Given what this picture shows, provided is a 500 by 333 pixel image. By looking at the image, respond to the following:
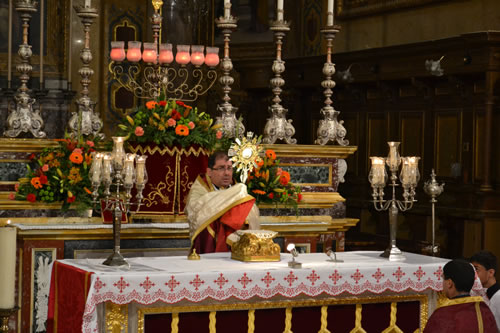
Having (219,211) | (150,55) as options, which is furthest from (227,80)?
(219,211)

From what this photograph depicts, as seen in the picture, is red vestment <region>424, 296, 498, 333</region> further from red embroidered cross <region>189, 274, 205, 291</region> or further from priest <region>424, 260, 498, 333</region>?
red embroidered cross <region>189, 274, 205, 291</region>

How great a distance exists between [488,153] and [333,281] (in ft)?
20.1

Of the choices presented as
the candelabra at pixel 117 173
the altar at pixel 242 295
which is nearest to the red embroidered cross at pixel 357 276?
the altar at pixel 242 295

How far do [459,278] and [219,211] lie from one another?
2.47 m

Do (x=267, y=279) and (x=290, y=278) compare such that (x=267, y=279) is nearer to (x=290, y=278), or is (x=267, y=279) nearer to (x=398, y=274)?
(x=290, y=278)

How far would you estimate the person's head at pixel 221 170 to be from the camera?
318 inches

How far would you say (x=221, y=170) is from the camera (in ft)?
26.5

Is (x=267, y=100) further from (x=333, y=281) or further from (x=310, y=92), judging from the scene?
(x=333, y=281)

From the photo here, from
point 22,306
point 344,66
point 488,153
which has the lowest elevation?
point 22,306

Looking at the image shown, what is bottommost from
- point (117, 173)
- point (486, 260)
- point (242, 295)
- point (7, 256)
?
point (242, 295)

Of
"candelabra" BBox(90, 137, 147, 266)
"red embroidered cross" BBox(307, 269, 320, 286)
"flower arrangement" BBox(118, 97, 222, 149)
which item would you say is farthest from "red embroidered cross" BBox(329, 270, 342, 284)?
"flower arrangement" BBox(118, 97, 222, 149)

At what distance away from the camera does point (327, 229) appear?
1023 cm

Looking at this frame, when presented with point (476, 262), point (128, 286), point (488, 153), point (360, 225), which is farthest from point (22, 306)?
point (360, 225)

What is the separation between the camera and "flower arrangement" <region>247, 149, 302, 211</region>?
9.72 meters
